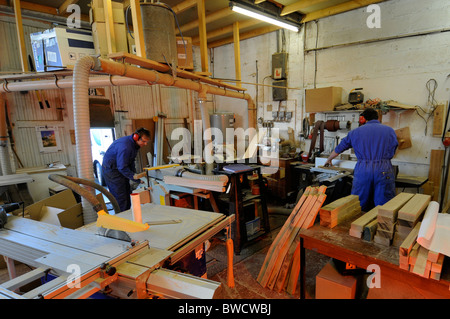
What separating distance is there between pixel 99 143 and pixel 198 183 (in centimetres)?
329

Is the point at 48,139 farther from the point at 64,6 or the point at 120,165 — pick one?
the point at 64,6

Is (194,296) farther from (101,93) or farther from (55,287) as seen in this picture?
(101,93)

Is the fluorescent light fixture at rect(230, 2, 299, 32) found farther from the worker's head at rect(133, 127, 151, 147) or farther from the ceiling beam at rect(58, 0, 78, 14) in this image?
the ceiling beam at rect(58, 0, 78, 14)

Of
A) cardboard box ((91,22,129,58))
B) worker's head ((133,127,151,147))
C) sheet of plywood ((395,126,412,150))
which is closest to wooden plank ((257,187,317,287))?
worker's head ((133,127,151,147))

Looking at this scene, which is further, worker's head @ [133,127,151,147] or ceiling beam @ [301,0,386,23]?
ceiling beam @ [301,0,386,23]

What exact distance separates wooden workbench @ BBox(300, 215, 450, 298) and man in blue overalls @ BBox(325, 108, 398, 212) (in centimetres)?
91

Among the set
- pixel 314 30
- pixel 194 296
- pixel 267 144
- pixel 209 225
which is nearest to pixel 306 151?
pixel 267 144

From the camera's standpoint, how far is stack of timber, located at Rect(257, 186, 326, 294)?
201cm

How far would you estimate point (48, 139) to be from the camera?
388 cm

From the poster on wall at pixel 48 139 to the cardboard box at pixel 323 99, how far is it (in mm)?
4182

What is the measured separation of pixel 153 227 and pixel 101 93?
385cm

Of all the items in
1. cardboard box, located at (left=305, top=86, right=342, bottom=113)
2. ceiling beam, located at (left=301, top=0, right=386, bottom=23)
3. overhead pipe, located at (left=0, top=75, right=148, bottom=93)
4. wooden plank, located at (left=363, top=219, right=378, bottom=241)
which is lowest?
wooden plank, located at (left=363, top=219, right=378, bottom=241)

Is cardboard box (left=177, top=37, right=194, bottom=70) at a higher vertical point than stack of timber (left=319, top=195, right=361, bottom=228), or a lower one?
higher

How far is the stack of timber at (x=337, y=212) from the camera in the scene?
5.74ft
